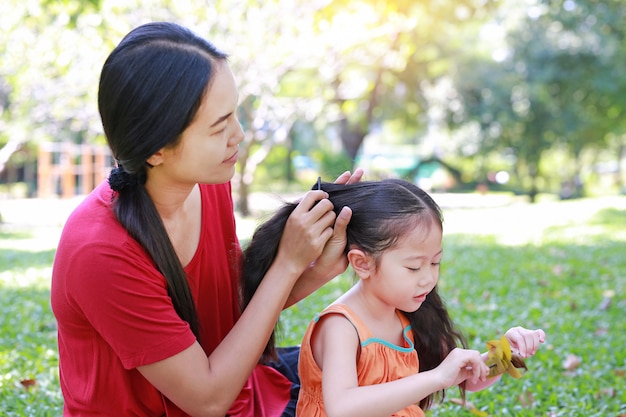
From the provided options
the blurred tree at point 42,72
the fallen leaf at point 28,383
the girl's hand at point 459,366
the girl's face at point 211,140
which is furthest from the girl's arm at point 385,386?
the blurred tree at point 42,72

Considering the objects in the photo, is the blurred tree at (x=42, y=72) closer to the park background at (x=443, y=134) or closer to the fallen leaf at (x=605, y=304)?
the park background at (x=443, y=134)

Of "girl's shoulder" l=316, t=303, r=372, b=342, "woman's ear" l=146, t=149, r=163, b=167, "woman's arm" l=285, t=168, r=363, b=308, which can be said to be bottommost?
"girl's shoulder" l=316, t=303, r=372, b=342

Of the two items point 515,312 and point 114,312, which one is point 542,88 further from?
point 114,312

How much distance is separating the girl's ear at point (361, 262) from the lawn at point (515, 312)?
135 cm

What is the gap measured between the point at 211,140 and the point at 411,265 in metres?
0.67

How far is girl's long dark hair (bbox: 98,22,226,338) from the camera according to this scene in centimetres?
201

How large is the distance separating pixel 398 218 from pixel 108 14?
8.75m

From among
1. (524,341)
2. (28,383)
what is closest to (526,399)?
(524,341)

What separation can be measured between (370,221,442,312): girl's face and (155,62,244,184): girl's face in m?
0.53

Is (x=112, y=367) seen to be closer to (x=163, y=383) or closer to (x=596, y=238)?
(x=163, y=383)

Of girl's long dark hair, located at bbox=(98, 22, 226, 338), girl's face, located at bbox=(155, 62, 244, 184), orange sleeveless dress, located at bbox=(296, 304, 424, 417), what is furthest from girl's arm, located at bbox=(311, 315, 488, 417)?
girl's face, located at bbox=(155, 62, 244, 184)

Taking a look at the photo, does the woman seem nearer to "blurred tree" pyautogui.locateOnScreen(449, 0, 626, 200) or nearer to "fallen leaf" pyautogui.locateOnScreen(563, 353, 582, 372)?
"fallen leaf" pyautogui.locateOnScreen(563, 353, 582, 372)

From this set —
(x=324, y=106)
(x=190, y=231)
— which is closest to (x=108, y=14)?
(x=324, y=106)

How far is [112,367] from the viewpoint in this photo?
212cm
